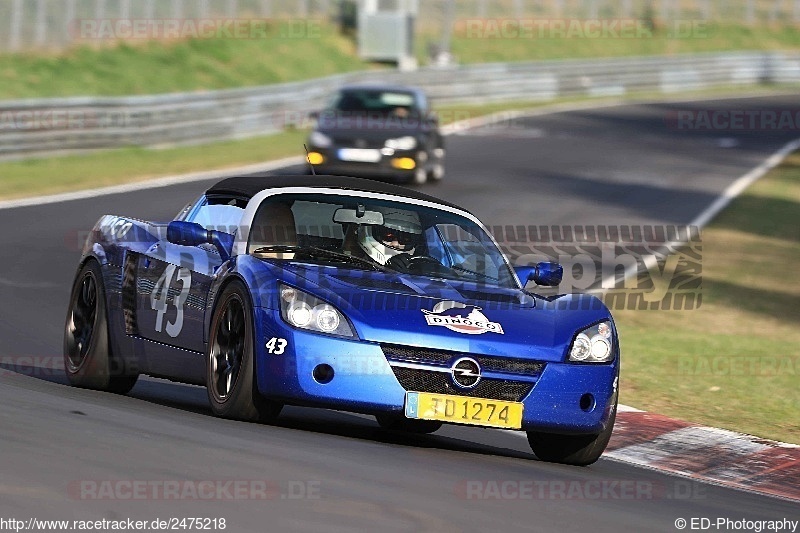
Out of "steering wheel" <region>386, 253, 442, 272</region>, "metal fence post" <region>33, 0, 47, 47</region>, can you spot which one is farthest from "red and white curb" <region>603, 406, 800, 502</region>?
"metal fence post" <region>33, 0, 47, 47</region>

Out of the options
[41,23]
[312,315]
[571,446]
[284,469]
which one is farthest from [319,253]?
[41,23]

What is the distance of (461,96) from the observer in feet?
137

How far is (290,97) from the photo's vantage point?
34.0m

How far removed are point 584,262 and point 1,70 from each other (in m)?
18.2

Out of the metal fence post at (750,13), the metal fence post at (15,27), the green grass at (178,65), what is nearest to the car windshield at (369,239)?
the green grass at (178,65)

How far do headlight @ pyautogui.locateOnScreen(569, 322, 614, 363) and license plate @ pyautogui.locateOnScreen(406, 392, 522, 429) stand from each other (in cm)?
56

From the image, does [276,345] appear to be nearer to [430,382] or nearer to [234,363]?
[234,363]

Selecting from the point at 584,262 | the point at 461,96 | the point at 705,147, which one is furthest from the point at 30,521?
the point at 461,96

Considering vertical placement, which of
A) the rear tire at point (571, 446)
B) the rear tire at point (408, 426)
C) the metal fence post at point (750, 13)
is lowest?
the metal fence post at point (750, 13)

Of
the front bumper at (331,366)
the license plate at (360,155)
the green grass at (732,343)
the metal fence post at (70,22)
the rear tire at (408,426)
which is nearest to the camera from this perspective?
the front bumper at (331,366)

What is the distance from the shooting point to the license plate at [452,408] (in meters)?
7.79

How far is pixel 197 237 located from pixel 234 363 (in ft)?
3.11

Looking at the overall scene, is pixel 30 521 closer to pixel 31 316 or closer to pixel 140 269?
pixel 140 269

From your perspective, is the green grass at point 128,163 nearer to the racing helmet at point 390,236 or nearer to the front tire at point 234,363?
the racing helmet at point 390,236
